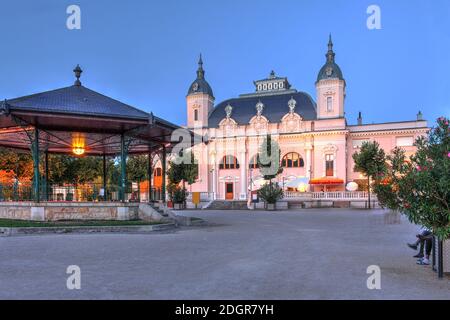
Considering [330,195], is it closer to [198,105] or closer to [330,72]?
[330,72]

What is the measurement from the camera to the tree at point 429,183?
6.76 meters

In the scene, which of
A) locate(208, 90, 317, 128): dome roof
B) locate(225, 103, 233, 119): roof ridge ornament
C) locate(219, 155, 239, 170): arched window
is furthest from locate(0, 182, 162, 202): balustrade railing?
locate(225, 103, 233, 119): roof ridge ornament

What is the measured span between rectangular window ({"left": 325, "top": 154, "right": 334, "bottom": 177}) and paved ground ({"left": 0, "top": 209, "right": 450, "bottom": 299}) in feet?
129

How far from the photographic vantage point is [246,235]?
14.0 meters

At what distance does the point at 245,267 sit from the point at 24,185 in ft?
52.7

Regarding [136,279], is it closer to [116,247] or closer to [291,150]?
[116,247]

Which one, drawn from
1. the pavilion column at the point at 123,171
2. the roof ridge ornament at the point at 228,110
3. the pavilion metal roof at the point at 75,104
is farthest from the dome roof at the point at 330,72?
the pavilion column at the point at 123,171

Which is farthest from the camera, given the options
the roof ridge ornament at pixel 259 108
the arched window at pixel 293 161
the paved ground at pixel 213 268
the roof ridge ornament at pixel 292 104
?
the roof ridge ornament at pixel 259 108

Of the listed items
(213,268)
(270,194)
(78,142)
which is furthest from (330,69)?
(213,268)

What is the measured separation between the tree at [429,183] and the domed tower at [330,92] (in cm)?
4581

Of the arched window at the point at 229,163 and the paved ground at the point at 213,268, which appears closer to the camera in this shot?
the paved ground at the point at 213,268

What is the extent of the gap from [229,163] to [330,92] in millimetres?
18532
